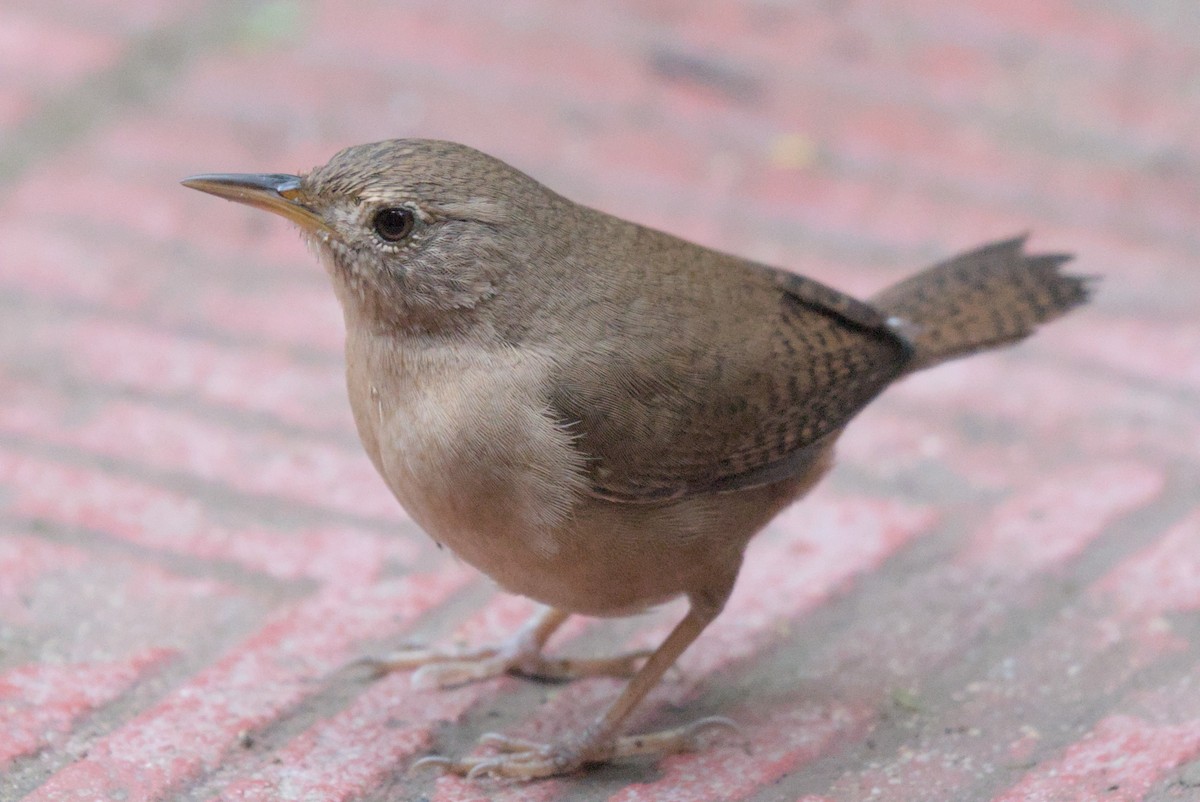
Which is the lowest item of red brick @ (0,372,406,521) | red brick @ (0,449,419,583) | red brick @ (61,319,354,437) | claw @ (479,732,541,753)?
claw @ (479,732,541,753)

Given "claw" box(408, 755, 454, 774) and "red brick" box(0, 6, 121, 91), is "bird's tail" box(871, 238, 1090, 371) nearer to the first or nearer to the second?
"claw" box(408, 755, 454, 774)

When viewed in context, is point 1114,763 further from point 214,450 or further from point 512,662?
point 214,450

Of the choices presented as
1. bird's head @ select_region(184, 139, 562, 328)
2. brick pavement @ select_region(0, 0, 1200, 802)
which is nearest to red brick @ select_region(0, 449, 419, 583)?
brick pavement @ select_region(0, 0, 1200, 802)

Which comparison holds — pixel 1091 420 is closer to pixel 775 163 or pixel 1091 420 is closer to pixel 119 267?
pixel 775 163

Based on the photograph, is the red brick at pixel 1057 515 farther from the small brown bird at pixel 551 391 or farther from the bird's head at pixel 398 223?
the bird's head at pixel 398 223

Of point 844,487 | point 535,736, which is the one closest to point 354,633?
point 535,736
